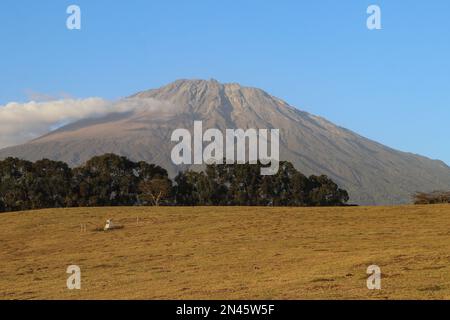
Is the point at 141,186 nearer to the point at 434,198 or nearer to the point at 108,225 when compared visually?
the point at 434,198

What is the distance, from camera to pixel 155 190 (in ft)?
303

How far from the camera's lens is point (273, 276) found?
90.3 feet

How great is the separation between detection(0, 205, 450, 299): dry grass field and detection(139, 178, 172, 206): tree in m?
28.0

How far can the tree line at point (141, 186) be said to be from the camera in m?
91.2

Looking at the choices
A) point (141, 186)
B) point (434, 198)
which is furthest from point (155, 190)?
point (434, 198)

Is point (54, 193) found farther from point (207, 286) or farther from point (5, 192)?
point (207, 286)

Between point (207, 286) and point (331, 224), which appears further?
point (331, 224)

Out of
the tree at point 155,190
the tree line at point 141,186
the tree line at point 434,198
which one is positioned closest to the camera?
the tree line at point 434,198

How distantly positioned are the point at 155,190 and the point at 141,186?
2387mm

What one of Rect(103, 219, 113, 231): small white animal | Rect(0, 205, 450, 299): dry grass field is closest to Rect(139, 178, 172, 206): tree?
Rect(0, 205, 450, 299): dry grass field

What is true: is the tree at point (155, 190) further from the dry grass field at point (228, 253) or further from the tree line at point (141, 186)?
the dry grass field at point (228, 253)

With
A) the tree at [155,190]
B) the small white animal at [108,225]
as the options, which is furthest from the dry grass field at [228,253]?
the tree at [155,190]

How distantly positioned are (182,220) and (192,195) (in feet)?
142
